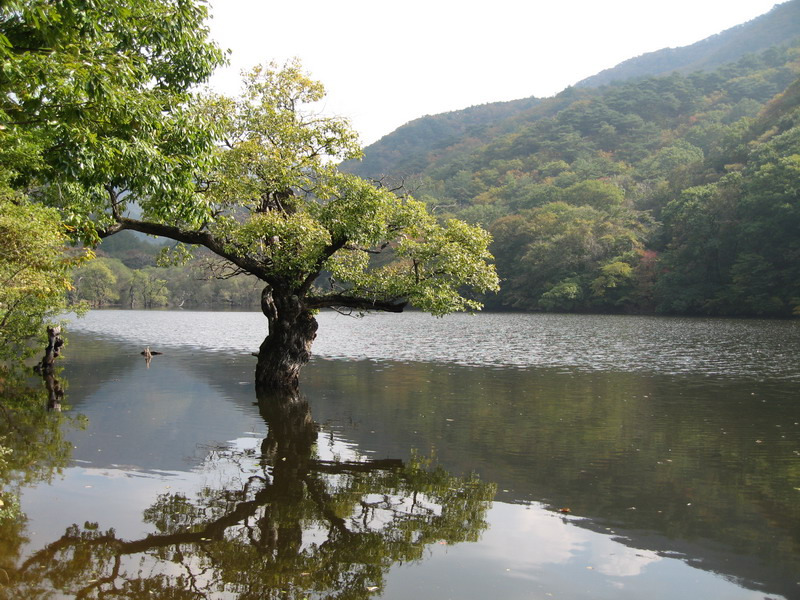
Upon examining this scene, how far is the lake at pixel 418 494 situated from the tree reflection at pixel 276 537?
0.03m

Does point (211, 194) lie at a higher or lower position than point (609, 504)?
higher

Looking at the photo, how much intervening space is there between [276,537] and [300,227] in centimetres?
1072

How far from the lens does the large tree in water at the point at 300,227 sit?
18.3m

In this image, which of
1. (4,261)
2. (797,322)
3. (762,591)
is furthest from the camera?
(797,322)

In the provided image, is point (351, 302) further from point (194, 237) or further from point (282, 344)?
point (194, 237)

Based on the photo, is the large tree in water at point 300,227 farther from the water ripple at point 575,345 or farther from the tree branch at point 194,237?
the water ripple at point 575,345

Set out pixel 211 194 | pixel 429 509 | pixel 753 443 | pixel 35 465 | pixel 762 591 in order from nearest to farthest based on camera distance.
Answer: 1. pixel 762 591
2. pixel 429 509
3. pixel 35 465
4. pixel 753 443
5. pixel 211 194

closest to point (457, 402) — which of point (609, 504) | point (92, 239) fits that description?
point (609, 504)

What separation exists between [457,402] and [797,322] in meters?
48.6

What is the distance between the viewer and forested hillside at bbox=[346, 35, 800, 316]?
67.8 m

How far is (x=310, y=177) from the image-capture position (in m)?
20.1

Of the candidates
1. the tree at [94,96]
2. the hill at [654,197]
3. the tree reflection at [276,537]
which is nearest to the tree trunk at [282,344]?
the hill at [654,197]

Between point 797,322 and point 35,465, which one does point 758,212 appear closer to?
point 797,322

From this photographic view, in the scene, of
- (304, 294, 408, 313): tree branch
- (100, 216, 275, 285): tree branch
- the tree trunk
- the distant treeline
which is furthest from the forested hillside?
the distant treeline
